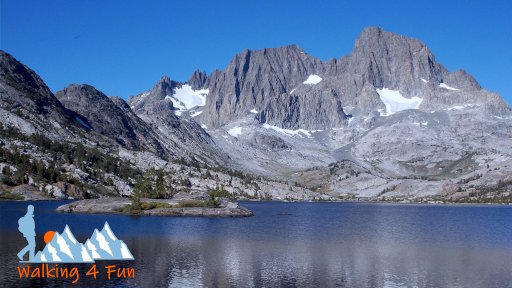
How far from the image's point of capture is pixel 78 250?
62.2 metres

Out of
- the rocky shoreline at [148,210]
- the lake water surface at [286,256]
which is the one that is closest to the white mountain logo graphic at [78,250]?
the lake water surface at [286,256]

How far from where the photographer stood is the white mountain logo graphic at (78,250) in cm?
5797

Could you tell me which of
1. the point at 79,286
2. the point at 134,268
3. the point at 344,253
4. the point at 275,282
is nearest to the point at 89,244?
the point at 134,268

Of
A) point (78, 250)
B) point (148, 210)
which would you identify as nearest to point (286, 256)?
point (78, 250)

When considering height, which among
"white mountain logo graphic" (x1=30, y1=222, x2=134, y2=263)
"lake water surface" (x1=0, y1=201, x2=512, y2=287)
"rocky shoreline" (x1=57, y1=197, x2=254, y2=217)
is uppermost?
"rocky shoreline" (x1=57, y1=197, x2=254, y2=217)

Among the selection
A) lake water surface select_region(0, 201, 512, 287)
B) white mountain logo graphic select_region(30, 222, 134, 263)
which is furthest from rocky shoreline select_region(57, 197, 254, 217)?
white mountain logo graphic select_region(30, 222, 134, 263)

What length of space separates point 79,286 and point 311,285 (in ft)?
77.8

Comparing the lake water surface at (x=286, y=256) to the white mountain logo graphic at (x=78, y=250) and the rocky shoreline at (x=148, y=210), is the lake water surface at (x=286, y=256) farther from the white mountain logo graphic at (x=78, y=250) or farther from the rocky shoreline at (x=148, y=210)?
the rocky shoreline at (x=148, y=210)

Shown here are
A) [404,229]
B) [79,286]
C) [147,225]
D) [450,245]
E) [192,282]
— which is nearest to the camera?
[79,286]

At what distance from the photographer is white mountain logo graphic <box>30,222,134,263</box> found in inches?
2282

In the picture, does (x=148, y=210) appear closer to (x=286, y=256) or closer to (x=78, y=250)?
(x=286, y=256)

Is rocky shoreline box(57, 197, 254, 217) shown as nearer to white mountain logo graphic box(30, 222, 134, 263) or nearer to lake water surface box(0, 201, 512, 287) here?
lake water surface box(0, 201, 512, 287)

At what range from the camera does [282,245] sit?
284 feet

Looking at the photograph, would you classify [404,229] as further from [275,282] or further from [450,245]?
[275,282]
